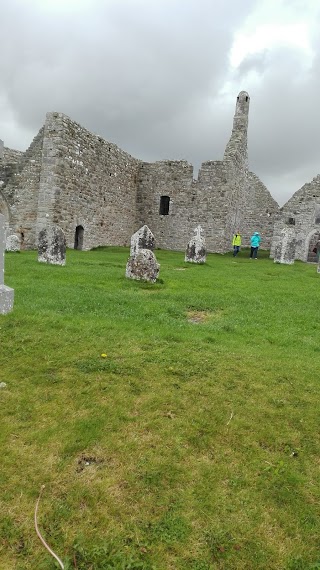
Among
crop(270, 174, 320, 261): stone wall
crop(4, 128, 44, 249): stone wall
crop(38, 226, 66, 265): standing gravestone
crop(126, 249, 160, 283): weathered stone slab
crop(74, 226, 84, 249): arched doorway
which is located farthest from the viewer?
crop(270, 174, 320, 261): stone wall

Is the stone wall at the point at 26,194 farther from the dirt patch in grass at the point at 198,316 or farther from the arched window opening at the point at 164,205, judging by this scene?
the dirt patch in grass at the point at 198,316

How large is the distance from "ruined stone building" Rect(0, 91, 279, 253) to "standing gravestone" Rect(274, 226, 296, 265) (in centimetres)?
621

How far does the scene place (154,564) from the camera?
9.07 ft

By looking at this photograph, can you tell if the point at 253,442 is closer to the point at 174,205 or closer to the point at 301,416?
the point at 301,416

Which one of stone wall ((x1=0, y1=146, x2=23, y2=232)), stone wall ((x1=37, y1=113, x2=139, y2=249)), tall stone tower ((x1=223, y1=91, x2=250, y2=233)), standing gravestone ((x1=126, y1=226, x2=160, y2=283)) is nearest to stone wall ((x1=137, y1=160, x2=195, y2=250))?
stone wall ((x1=37, y1=113, x2=139, y2=249))

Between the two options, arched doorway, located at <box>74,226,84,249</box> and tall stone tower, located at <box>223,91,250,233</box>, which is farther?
tall stone tower, located at <box>223,91,250,233</box>

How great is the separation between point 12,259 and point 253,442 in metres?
12.0

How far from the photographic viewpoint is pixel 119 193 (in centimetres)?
2628

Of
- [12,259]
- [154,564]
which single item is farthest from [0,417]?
[12,259]

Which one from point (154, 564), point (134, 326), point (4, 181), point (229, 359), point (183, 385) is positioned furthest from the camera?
point (4, 181)

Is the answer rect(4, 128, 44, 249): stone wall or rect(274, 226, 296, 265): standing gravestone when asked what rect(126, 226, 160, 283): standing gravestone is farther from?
rect(274, 226, 296, 265): standing gravestone

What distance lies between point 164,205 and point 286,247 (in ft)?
35.7

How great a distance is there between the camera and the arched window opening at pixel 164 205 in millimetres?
28781

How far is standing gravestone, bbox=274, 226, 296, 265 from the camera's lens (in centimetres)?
2042
